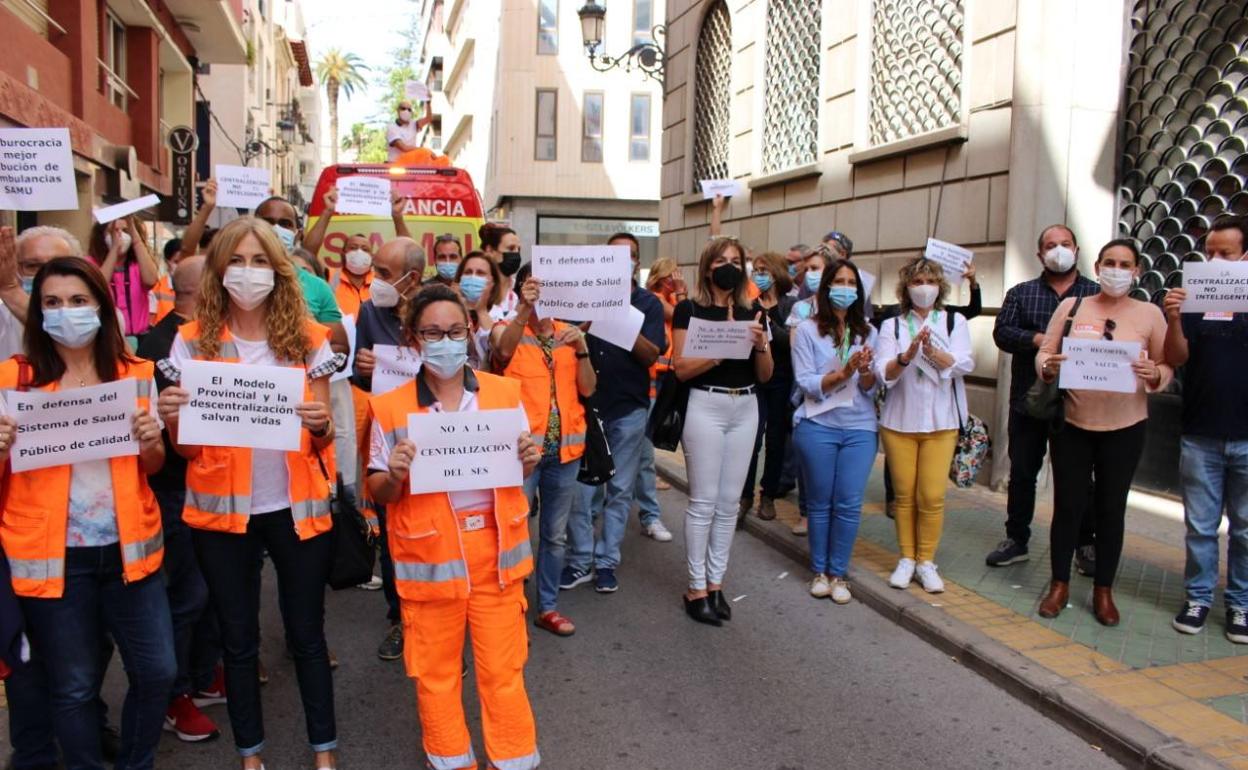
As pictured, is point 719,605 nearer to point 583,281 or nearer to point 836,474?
point 836,474

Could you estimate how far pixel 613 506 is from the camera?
621 cm

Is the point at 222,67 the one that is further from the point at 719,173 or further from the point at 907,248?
the point at 907,248

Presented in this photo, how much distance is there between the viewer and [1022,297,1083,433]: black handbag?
541cm

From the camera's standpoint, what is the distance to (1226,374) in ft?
16.6

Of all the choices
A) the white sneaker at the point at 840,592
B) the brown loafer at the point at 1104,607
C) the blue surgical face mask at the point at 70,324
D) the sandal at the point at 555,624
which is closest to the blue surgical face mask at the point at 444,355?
the blue surgical face mask at the point at 70,324

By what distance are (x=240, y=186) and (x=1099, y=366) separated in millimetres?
5835

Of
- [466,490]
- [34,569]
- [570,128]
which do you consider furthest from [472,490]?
[570,128]

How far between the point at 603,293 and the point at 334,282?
2.82m

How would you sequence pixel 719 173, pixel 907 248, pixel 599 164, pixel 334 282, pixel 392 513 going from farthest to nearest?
pixel 599 164
pixel 719 173
pixel 907 248
pixel 334 282
pixel 392 513

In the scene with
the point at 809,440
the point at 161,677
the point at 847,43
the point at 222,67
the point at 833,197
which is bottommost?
the point at 161,677

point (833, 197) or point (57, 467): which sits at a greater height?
point (833, 197)

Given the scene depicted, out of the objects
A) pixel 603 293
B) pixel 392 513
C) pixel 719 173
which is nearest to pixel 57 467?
pixel 392 513

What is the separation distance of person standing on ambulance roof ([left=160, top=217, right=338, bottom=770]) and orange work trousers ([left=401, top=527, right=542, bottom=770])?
0.42 metres

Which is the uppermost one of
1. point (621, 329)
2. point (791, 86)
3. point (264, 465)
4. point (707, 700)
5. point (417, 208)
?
point (791, 86)
